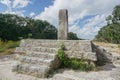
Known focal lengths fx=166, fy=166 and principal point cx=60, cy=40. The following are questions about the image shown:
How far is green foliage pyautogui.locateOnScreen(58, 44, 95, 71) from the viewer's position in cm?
494

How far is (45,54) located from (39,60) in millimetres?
335

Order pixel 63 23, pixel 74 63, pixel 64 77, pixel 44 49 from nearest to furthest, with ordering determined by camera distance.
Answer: pixel 64 77, pixel 74 63, pixel 44 49, pixel 63 23

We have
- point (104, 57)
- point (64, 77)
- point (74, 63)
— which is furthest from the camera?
point (104, 57)

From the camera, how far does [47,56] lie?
5297 mm

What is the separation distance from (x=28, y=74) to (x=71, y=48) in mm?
1590

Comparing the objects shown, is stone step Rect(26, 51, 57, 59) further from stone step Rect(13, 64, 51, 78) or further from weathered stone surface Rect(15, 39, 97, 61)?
stone step Rect(13, 64, 51, 78)

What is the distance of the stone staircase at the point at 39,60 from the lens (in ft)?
15.5

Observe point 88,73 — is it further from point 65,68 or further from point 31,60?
point 31,60

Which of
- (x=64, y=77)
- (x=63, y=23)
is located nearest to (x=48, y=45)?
(x=63, y=23)

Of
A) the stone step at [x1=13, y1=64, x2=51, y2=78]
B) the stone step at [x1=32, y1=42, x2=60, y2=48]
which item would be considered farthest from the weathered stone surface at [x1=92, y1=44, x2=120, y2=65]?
the stone step at [x1=13, y1=64, x2=51, y2=78]

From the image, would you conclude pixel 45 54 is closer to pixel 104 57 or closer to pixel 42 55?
pixel 42 55

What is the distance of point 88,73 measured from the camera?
4.69 meters

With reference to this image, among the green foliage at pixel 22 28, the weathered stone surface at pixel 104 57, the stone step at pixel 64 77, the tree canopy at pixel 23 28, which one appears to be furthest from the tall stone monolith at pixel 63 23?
the green foliage at pixel 22 28

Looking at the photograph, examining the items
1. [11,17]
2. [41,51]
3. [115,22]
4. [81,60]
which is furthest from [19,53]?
[11,17]
